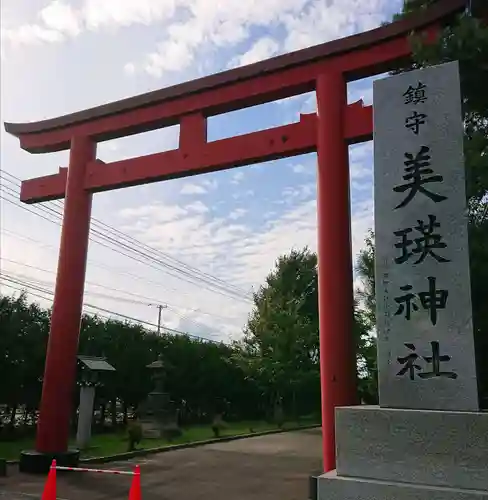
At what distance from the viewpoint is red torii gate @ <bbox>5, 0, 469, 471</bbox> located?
22.5 feet

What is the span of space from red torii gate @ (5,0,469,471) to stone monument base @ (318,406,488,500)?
10.0 feet

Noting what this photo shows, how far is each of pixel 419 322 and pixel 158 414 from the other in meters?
13.7

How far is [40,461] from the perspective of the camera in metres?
8.12

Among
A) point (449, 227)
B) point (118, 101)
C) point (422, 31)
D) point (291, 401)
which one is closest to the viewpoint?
point (449, 227)

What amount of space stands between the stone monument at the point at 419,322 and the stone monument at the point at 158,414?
1258cm

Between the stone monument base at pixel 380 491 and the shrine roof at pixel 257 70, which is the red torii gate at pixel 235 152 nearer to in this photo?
the shrine roof at pixel 257 70

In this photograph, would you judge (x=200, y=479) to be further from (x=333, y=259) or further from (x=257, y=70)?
(x=257, y=70)

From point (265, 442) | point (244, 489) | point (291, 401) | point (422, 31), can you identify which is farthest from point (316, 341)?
point (422, 31)

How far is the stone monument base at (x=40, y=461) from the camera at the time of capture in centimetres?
811

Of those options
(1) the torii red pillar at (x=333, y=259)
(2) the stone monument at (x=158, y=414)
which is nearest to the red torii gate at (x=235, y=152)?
(1) the torii red pillar at (x=333, y=259)

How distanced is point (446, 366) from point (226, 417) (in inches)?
825

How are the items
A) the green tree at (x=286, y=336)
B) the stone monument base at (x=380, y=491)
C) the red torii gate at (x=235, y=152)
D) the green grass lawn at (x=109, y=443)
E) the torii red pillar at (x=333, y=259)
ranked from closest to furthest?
the stone monument base at (x=380, y=491) < the torii red pillar at (x=333, y=259) < the red torii gate at (x=235, y=152) < the green grass lawn at (x=109, y=443) < the green tree at (x=286, y=336)

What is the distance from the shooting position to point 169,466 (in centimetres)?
1002

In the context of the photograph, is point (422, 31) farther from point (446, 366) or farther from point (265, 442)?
point (265, 442)
